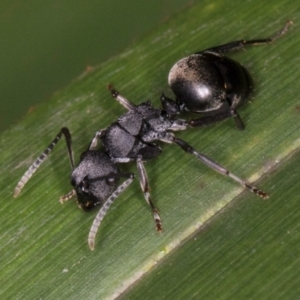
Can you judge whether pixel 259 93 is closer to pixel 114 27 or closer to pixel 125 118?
pixel 125 118

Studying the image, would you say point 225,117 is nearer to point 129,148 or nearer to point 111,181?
point 129,148

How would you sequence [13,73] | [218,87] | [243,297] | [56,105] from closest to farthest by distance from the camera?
1. [243,297]
2. [218,87]
3. [56,105]
4. [13,73]

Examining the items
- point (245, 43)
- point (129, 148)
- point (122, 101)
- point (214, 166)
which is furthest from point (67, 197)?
point (245, 43)

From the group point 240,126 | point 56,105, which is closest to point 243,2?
point 240,126

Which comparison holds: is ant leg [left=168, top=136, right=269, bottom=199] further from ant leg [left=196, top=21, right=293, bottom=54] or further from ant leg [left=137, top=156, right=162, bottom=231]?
ant leg [left=196, top=21, right=293, bottom=54]

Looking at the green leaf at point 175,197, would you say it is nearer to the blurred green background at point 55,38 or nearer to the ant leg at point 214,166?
the ant leg at point 214,166
